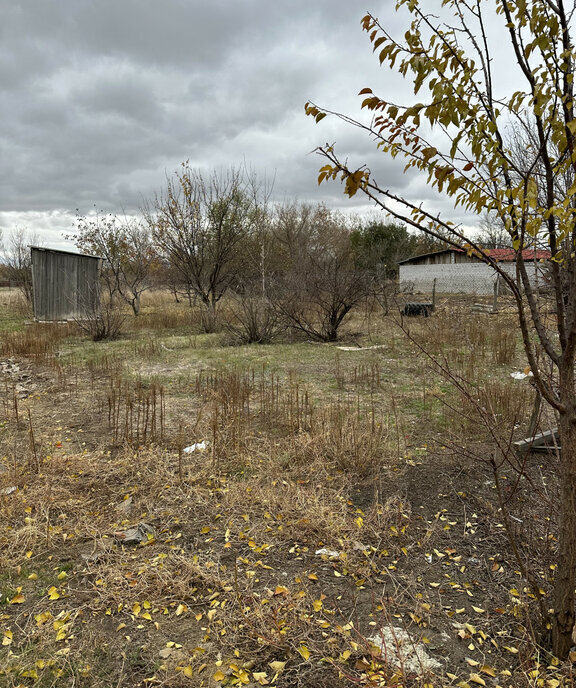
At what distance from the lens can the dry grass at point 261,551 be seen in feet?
6.49

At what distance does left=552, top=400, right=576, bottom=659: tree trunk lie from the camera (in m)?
1.70

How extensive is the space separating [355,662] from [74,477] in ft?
8.52

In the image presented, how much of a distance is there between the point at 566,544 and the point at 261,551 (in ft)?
5.29

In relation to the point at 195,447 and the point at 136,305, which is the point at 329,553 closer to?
the point at 195,447

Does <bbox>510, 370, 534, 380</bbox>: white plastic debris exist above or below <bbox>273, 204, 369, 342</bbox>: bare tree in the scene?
below

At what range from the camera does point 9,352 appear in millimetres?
9055

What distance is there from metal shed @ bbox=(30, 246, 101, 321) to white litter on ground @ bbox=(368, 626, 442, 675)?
539 inches

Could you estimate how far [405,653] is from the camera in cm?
198

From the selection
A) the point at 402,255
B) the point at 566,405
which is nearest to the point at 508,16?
the point at 566,405

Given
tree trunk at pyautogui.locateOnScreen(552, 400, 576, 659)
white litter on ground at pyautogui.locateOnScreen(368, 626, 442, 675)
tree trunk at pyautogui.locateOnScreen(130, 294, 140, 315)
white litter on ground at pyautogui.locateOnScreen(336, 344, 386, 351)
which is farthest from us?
tree trunk at pyautogui.locateOnScreen(130, 294, 140, 315)

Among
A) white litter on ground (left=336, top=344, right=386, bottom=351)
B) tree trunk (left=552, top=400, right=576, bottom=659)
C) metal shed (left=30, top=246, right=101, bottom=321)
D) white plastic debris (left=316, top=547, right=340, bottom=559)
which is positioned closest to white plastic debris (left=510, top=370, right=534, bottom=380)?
white litter on ground (left=336, top=344, right=386, bottom=351)

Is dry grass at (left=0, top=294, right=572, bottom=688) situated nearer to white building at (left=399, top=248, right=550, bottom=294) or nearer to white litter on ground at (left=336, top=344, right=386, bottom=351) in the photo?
white litter on ground at (left=336, top=344, right=386, bottom=351)

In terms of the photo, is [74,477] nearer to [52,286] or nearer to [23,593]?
[23,593]

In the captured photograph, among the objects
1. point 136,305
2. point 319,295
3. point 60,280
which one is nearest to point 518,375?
point 319,295
